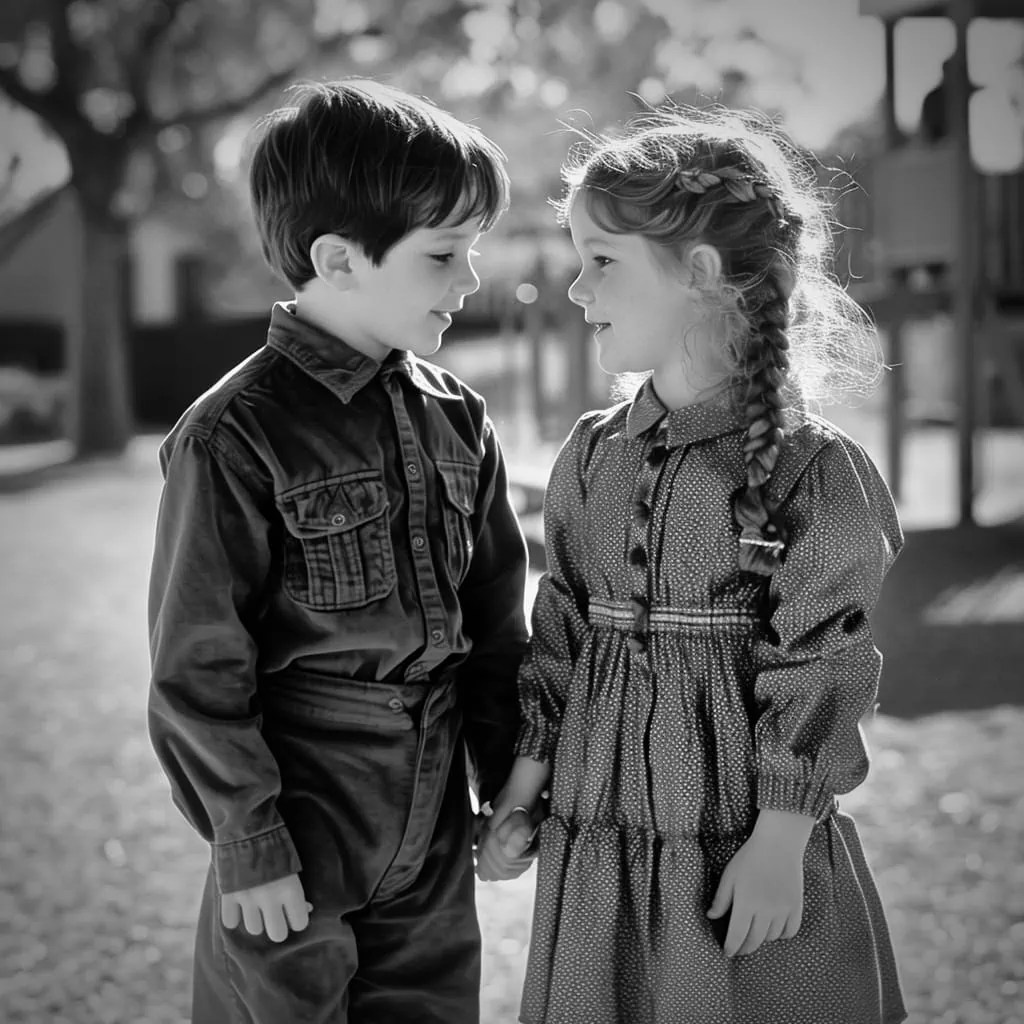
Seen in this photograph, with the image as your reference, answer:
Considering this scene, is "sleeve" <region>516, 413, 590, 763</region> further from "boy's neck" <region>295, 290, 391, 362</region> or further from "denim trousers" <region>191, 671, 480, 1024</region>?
"boy's neck" <region>295, 290, 391, 362</region>

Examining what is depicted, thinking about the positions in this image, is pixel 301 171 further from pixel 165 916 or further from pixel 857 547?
pixel 165 916

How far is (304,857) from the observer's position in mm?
1932

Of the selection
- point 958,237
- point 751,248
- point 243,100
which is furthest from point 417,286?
point 243,100

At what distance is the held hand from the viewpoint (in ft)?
5.89

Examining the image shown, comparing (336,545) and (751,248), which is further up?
(751,248)

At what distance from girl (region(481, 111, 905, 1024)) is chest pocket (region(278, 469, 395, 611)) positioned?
0.30m

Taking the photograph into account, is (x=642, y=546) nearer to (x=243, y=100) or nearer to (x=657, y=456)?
(x=657, y=456)

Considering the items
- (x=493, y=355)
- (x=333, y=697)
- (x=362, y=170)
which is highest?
(x=362, y=170)

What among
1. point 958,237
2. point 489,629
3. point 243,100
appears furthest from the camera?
point 243,100

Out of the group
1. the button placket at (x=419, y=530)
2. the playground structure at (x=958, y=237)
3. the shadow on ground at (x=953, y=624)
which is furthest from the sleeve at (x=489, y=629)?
the playground structure at (x=958, y=237)

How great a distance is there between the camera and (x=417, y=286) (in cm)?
193

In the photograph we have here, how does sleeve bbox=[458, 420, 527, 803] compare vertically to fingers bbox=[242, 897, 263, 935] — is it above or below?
above

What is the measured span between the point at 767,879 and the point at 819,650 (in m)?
0.30

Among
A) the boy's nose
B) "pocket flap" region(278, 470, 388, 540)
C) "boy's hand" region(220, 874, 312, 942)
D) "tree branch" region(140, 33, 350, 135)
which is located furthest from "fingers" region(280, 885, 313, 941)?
"tree branch" region(140, 33, 350, 135)
